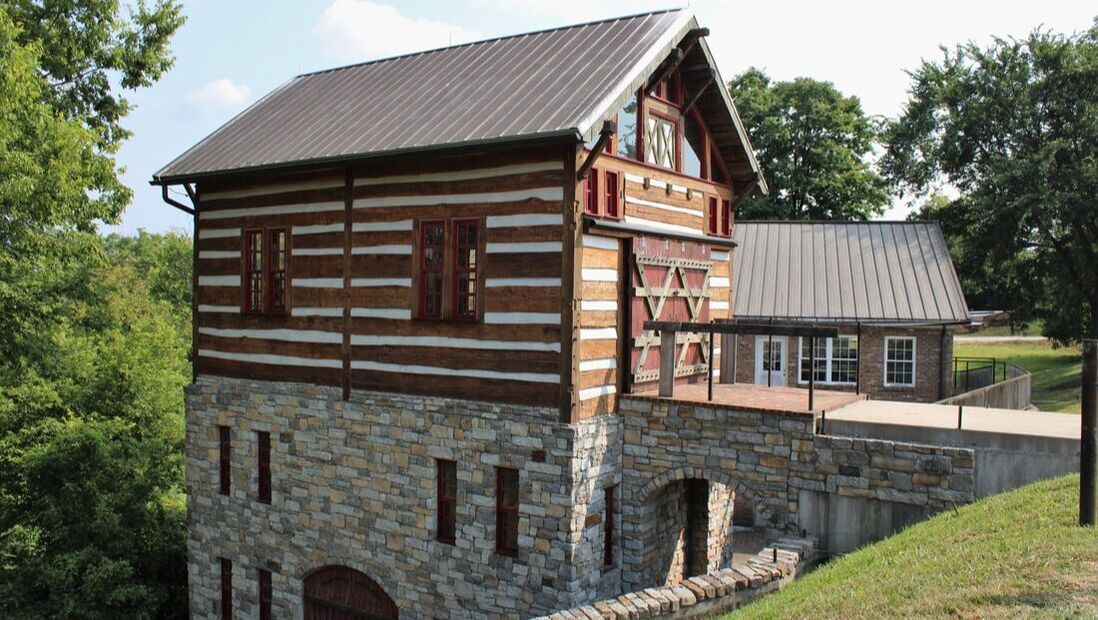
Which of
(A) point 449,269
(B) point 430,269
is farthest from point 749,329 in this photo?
(B) point 430,269

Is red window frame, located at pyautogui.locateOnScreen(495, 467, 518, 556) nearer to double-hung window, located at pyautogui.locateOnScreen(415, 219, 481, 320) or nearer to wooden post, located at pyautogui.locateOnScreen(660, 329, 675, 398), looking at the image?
double-hung window, located at pyautogui.locateOnScreen(415, 219, 481, 320)

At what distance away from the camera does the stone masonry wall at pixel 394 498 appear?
13203 mm

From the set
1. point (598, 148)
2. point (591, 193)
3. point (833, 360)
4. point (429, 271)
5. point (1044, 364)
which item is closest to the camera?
point (598, 148)

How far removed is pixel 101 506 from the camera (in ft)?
66.0

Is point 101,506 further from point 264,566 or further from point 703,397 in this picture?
point 703,397

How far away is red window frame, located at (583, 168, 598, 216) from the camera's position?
43.1 feet

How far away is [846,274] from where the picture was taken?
27.7 meters

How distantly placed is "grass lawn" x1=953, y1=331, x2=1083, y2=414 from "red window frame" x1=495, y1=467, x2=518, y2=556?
2834cm

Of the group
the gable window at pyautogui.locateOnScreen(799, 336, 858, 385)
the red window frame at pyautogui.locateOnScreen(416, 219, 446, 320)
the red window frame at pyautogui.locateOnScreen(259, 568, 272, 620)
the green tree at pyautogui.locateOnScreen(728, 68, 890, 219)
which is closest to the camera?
the red window frame at pyautogui.locateOnScreen(416, 219, 446, 320)

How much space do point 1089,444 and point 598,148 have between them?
23.2 feet

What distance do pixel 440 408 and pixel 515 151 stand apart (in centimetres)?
430

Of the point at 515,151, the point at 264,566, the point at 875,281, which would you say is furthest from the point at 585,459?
the point at 875,281

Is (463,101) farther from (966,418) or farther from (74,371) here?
(74,371)

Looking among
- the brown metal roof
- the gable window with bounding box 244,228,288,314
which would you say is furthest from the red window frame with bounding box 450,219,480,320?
the gable window with bounding box 244,228,288,314
